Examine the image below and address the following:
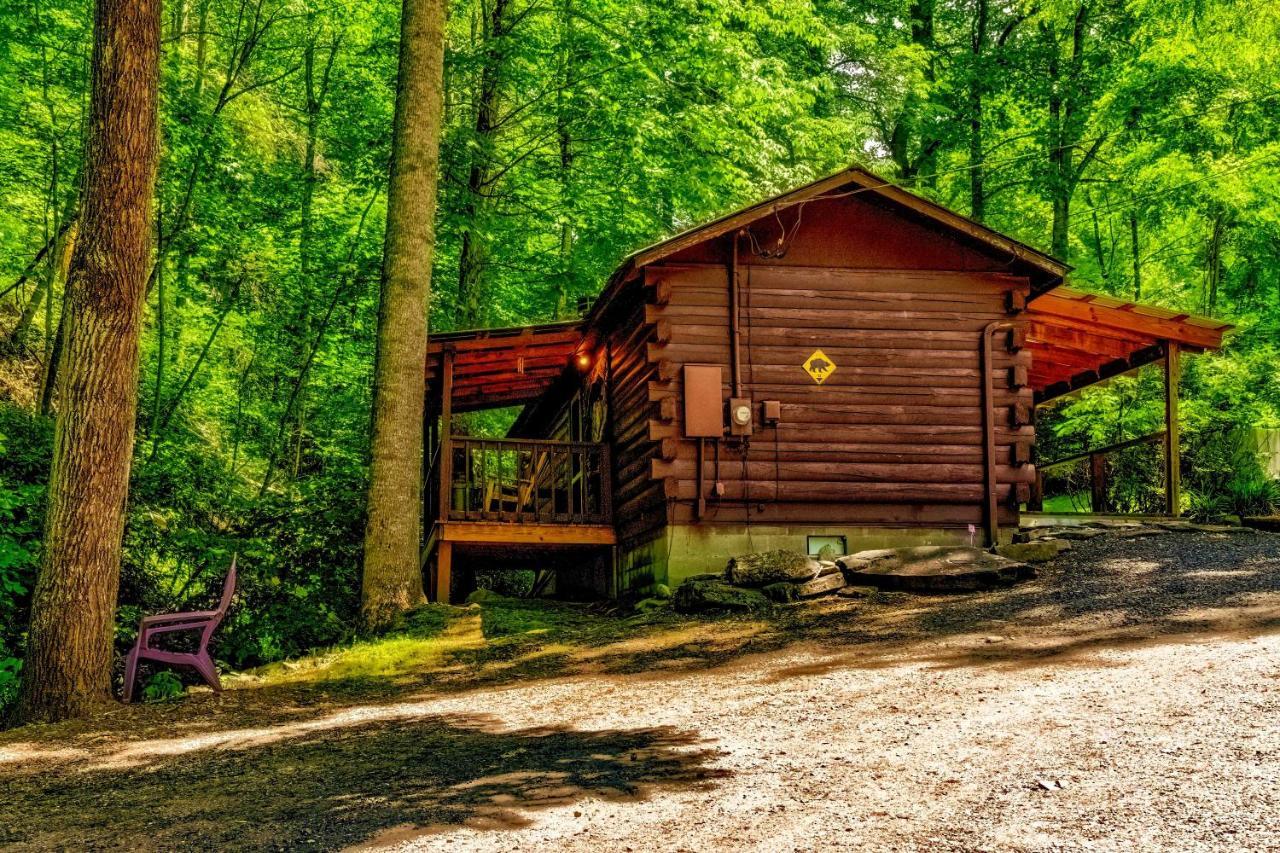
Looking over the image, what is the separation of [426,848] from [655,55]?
18.3 meters

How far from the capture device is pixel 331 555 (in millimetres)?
15883

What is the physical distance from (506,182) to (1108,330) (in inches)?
462

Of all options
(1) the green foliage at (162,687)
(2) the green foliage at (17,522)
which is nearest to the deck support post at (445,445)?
(1) the green foliage at (162,687)

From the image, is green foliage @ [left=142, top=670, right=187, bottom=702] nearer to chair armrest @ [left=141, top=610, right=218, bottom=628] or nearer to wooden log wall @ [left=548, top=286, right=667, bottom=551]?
chair armrest @ [left=141, top=610, right=218, bottom=628]

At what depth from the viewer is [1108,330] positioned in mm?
16375

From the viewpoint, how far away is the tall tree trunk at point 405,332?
12430mm

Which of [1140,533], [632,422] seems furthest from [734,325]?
[1140,533]

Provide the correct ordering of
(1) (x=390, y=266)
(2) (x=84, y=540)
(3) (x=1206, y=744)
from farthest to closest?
(1) (x=390, y=266)
(2) (x=84, y=540)
(3) (x=1206, y=744)

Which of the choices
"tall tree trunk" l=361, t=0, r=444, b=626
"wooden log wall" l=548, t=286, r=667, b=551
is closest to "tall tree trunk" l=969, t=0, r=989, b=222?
"wooden log wall" l=548, t=286, r=667, b=551

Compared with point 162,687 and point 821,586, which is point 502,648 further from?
point 821,586

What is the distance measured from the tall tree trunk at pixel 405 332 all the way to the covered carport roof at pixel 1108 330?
26.4ft

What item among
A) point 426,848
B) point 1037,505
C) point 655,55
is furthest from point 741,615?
point 655,55

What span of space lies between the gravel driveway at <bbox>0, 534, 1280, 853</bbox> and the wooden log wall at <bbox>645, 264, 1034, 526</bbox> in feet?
11.8

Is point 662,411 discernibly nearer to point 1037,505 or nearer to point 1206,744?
point 1206,744
